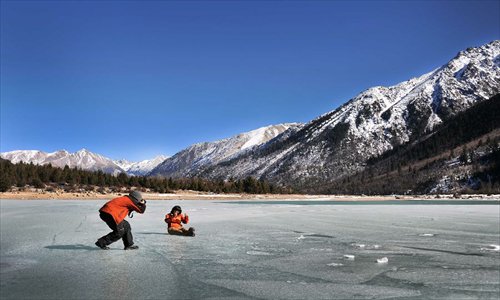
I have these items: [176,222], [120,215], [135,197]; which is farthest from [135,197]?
[176,222]

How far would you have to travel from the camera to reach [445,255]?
12.4 m

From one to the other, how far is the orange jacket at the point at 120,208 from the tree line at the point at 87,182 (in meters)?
94.0

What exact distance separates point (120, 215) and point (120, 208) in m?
0.23

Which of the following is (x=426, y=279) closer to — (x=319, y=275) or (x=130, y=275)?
(x=319, y=275)

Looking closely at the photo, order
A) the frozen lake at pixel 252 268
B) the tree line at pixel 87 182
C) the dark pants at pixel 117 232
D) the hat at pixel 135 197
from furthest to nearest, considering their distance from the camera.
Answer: the tree line at pixel 87 182 → the hat at pixel 135 197 → the dark pants at pixel 117 232 → the frozen lake at pixel 252 268

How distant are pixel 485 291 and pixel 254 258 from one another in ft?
18.9

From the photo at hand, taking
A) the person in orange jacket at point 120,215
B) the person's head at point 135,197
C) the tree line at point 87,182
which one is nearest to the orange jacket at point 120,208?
the person in orange jacket at point 120,215

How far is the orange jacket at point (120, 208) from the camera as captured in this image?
1361 centimetres

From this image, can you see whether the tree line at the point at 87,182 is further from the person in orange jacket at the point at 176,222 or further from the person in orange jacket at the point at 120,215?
the person in orange jacket at the point at 120,215

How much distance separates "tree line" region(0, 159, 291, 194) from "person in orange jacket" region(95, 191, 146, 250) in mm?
93866

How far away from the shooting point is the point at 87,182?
424ft

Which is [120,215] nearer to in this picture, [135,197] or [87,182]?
[135,197]

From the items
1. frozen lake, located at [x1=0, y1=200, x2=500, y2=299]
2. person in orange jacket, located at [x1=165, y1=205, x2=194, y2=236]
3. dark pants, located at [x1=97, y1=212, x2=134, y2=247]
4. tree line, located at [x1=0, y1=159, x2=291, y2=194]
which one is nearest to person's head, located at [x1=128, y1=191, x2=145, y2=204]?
dark pants, located at [x1=97, y1=212, x2=134, y2=247]

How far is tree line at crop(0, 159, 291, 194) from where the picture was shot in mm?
113750
